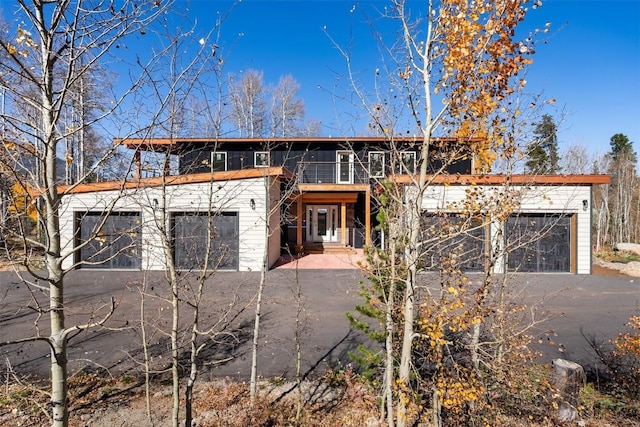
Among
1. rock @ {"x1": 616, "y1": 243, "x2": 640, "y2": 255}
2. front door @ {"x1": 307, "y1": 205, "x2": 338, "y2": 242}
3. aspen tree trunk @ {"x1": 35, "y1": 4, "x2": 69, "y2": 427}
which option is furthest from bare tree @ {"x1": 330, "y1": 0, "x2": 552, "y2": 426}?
rock @ {"x1": 616, "y1": 243, "x2": 640, "y2": 255}

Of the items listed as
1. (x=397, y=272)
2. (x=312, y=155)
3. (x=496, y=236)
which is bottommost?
(x=397, y=272)

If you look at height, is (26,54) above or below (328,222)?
above

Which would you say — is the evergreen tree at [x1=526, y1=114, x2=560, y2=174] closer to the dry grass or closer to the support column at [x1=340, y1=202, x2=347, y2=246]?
the dry grass

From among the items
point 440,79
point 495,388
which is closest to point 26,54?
point 440,79

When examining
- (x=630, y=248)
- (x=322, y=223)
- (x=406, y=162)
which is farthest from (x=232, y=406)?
(x=630, y=248)

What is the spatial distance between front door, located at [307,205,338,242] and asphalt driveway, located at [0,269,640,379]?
5857 mm

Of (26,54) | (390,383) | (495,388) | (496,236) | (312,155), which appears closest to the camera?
(26,54)

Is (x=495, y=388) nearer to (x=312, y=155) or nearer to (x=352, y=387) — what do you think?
(x=352, y=387)

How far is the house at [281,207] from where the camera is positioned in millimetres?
3453

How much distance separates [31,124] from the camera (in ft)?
6.88

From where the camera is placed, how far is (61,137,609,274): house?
345cm

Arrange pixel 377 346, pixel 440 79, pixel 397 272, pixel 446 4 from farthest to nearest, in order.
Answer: pixel 377 346
pixel 397 272
pixel 440 79
pixel 446 4

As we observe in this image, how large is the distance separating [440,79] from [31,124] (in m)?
3.54

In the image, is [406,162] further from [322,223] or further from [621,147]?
[621,147]
